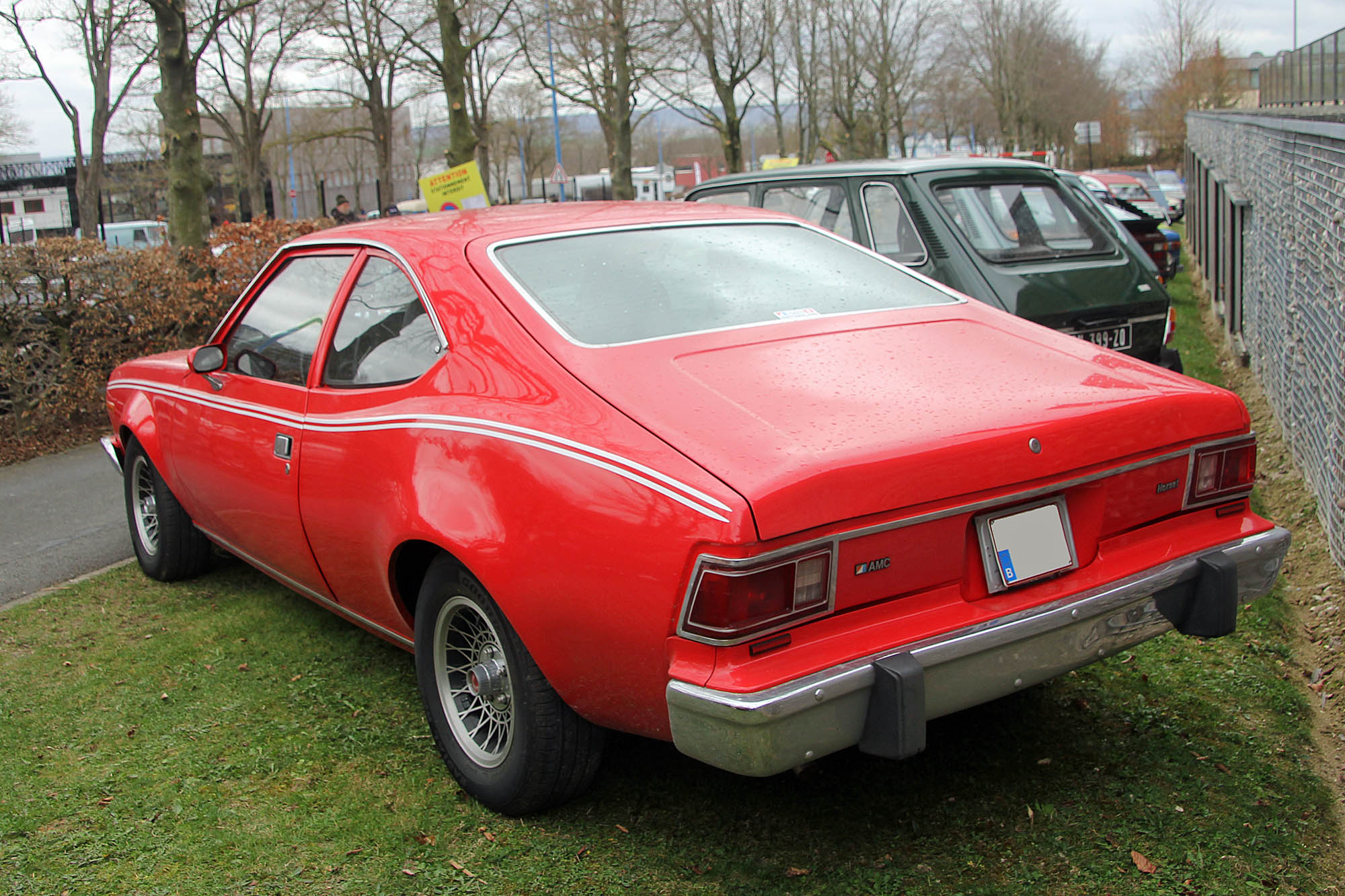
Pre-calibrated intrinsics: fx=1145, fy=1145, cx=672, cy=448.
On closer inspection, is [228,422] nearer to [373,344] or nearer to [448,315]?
[373,344]

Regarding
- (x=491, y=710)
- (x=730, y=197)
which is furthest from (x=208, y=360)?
(x=730, y=197)

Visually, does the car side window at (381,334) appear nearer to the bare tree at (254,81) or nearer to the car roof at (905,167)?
the car roof at (905,167)

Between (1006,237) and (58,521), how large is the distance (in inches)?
238

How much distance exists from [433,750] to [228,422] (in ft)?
5.00

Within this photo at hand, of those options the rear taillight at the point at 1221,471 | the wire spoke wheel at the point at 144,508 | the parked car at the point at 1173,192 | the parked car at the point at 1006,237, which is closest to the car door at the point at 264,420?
the wire spoke wheel at the point at 144,508

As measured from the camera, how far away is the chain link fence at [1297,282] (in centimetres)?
484

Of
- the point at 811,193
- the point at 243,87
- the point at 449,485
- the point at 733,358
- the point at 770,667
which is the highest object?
the point at 243,87

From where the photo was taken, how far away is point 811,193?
752 cm

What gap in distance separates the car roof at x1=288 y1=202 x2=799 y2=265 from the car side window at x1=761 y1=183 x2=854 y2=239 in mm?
3070

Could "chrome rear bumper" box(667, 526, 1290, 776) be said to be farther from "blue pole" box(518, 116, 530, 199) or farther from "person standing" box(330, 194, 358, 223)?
"blue pole" box(518, 116, 530, 199)

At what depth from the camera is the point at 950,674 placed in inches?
101

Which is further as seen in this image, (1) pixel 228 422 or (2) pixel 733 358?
(1) pixel 228 422

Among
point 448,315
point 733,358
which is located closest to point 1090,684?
point 733,358

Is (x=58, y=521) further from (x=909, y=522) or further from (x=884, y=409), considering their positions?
(x=909, y=522)
